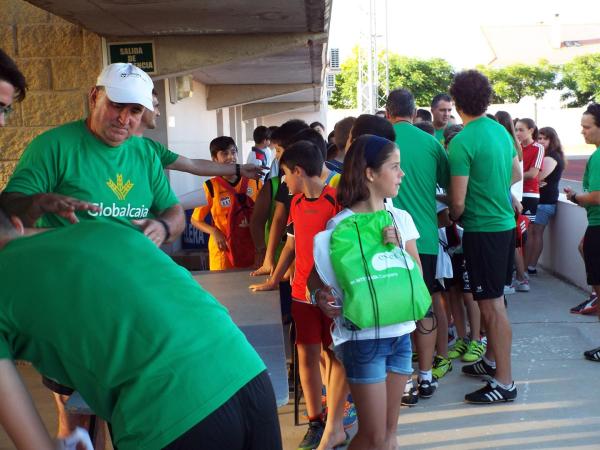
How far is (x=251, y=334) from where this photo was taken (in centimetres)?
345

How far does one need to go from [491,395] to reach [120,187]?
10.1 feet

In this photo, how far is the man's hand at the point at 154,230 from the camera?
2728mm

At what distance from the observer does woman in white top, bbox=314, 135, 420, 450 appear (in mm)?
3223

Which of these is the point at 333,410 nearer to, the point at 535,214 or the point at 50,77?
the point at 50,77

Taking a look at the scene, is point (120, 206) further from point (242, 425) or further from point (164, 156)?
point (242, 425)

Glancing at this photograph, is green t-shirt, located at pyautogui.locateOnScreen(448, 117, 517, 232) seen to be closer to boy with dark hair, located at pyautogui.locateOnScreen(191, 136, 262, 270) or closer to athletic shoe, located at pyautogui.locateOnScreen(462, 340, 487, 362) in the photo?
athletic shoe, located at pyautogui.locateOnScreen(462, 340, 487, 362)

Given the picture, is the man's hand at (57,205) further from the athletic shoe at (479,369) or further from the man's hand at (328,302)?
the athletic shoe at (479,369)

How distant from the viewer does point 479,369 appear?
18.3 ft

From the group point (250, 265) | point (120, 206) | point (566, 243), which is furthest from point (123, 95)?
point (566, 243)

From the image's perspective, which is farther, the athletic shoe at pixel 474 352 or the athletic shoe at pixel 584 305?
the athletic shoe at pixel 584 305

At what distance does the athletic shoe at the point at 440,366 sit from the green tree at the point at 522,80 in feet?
193

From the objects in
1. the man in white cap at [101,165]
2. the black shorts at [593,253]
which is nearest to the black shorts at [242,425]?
the man in white cap at [101,165]

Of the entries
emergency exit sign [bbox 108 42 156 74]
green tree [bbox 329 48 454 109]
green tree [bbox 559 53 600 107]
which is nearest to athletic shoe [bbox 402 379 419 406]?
emergency exit sign [bbox 108 42 156 74]

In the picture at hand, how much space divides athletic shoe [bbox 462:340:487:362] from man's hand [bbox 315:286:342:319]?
9.71ft
